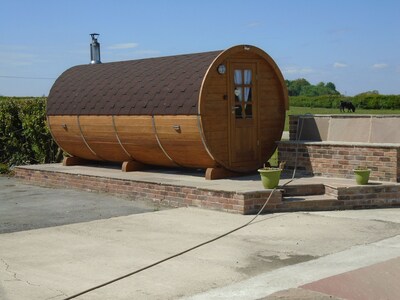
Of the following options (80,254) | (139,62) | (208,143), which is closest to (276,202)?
(208,143)

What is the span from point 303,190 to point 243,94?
9.26 feet

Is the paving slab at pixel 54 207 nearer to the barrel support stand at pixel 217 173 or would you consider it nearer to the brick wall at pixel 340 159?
the barrel support stand at pixel 217 173

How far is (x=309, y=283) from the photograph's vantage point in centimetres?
644

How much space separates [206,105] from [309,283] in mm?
6320

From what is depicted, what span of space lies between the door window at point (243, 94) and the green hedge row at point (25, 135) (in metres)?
7.47

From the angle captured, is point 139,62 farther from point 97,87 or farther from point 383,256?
point 383,256

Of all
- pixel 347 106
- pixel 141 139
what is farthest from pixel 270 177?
pixel 347 106

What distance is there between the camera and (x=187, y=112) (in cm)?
1220

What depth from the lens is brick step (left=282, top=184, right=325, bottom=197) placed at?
11.3 metres

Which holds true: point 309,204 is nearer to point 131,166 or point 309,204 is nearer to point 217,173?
point 217,173

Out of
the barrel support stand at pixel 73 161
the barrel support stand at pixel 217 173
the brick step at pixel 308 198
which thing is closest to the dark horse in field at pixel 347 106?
the barrel support stand at pixel 73 161

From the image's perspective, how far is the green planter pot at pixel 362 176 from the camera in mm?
11203

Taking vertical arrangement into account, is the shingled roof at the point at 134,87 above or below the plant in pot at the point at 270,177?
above

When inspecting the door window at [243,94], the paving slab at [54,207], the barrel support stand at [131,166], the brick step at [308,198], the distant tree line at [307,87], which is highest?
the distant tree line at [307,87]
